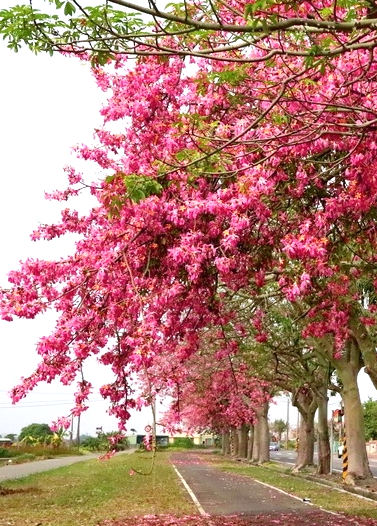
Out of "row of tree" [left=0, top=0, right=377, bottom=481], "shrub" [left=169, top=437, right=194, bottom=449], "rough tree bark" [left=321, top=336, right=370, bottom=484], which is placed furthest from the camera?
"shrub" [left=169, top=437, right=194, bottom=449]

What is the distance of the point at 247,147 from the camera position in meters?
8.44

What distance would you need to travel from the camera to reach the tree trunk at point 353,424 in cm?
2252

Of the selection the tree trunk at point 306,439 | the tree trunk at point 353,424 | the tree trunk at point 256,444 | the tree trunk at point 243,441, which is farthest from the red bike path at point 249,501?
the tree trunk at point 243,441

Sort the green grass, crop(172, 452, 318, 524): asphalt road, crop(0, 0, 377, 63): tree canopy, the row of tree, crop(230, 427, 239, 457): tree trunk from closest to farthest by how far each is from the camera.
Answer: crop(0, 0, 377, 63): tree canopy → the row of tree → crop(172, 452, 318, 524): asphalt road → the green grass → crop(230, 427, 239, 457): tree trunk

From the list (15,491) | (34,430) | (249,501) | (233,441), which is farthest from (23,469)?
(34,430)

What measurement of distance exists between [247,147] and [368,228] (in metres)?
2.06

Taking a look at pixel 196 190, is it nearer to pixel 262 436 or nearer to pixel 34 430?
pixel 262 436

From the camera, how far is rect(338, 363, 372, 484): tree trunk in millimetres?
22516

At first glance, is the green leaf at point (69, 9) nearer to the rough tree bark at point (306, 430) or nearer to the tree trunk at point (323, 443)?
the tree trunk at point (323, 443)

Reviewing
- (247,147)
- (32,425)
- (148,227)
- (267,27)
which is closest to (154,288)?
(148,227)

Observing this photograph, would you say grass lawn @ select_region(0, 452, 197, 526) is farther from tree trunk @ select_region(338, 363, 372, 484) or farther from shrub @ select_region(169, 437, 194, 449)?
shrub @ select_region(169, 437, 194, 449)

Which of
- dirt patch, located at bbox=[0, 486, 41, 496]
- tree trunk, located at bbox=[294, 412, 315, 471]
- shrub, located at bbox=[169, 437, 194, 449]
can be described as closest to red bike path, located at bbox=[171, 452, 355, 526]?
dirt patch, located at bbox=[0, 486, 41, 496]

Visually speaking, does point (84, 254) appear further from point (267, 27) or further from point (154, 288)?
point (267, 27)

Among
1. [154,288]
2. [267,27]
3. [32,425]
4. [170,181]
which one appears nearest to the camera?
[267,27]
